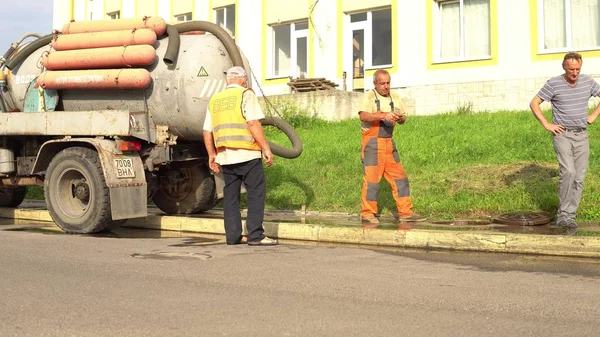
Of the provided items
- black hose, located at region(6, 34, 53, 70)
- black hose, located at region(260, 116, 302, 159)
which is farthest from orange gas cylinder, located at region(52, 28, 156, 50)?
black hose, located at region(260, 116, 302, 159)

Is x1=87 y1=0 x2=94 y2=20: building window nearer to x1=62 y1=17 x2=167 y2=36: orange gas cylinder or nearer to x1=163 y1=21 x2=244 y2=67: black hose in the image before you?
x1=62 y1=17 x2=167 y2=36: orange gas cylinder

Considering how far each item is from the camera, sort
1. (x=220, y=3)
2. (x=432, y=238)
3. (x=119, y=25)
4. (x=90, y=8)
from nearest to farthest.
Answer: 1. (x=432, y=238)
2. (x=119, y=25)
3. (x=220, y=3)
4. (x=90, y=8)

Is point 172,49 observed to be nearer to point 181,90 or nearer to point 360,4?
point 181,90

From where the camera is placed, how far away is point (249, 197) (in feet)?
25.4

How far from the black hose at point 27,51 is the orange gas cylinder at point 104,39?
1.40 ft

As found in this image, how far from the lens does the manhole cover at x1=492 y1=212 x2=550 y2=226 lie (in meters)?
8.30

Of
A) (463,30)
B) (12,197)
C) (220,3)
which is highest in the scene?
(220,3)

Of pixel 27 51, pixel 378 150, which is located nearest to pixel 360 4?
pixel 27 51

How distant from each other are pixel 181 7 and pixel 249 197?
21.8 meters

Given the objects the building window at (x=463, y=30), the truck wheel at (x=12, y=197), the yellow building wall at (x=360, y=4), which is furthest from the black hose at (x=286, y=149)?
the yellow building wall at (x=360, y=4)

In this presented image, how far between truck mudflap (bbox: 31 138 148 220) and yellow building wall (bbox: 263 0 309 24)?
1646 cm

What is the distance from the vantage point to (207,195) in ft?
35.1

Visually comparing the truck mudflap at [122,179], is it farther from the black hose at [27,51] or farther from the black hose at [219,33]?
the black hose at [27,51]

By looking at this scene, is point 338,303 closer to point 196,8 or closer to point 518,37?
point 518,37
